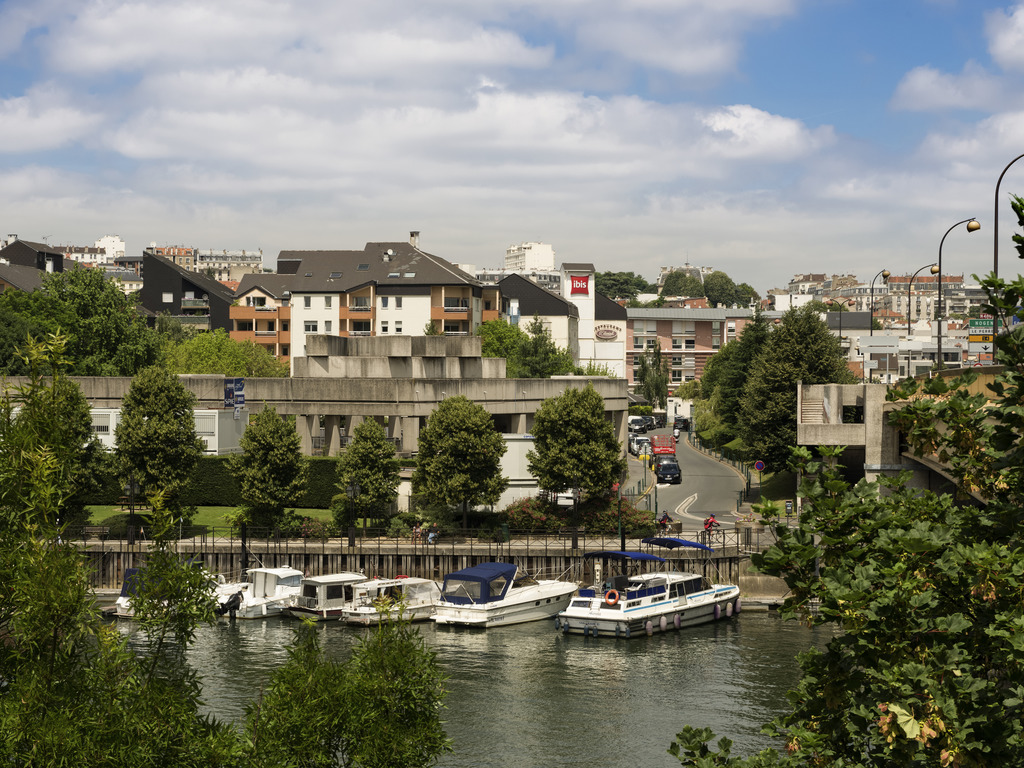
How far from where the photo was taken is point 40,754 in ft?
42.4

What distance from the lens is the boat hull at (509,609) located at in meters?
49.2

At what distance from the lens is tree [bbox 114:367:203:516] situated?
58469 mm

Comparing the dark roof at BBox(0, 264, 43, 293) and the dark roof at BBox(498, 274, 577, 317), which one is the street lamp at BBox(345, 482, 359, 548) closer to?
the dark roof at BBox(498, 274, 577, 317)

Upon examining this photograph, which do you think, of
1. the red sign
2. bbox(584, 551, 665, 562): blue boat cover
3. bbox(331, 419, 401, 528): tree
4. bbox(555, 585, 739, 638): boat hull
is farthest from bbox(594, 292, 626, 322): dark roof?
bbox(555, 585, 739, 638): boat hull

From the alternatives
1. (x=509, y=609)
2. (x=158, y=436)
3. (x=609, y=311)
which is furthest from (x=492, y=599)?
(x=609, y=311)

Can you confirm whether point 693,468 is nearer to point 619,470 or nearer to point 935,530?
point 619,470

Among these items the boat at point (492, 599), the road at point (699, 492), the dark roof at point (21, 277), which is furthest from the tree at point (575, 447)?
the dark roof at point (21, 277)

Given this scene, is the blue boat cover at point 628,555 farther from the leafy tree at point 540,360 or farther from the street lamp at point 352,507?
the leafy tree at point 540,360

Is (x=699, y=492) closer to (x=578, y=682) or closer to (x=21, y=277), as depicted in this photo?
(x=578, y=682)

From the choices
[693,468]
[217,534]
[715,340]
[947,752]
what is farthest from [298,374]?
[715,340]

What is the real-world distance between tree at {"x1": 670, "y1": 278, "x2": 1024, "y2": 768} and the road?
161 ft

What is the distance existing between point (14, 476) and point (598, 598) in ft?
122

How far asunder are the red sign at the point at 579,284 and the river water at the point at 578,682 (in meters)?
99.8

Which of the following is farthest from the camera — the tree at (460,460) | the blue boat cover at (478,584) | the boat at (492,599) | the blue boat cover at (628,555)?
the tree at (460,460)
